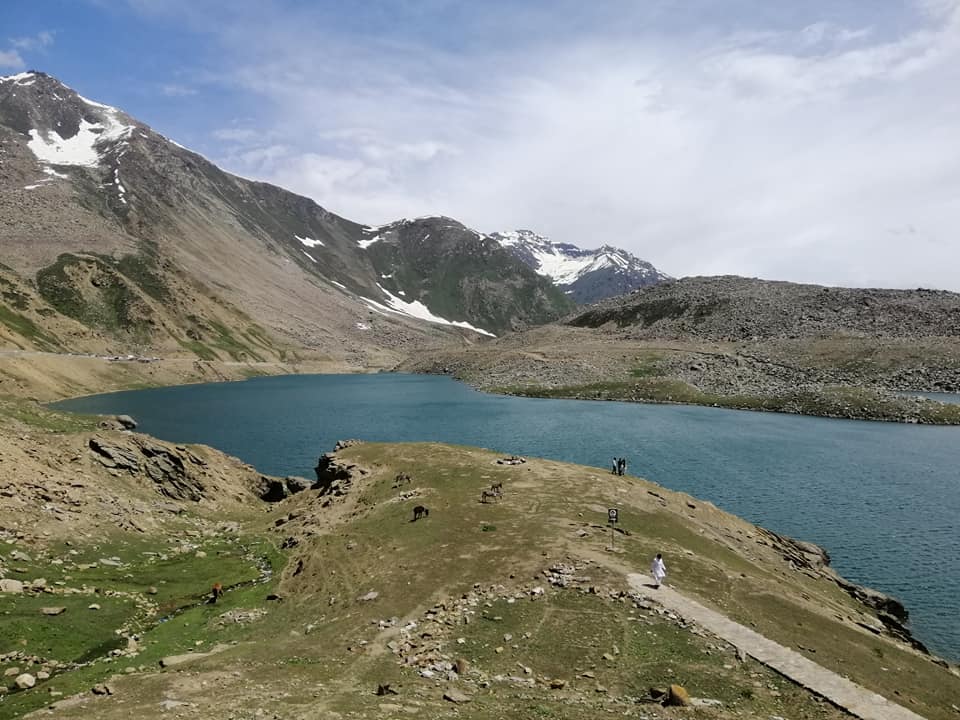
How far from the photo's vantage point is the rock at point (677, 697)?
22920mm

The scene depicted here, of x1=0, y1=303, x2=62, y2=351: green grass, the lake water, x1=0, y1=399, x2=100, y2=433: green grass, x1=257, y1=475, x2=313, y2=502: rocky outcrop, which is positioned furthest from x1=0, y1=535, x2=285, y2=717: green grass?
x1=0, y1=303, x2=62, y2=351: green grass

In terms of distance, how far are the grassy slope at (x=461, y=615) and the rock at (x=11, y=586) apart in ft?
5.03

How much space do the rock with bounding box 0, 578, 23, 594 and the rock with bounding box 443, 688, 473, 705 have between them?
80.1ft

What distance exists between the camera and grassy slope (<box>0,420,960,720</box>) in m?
23.7

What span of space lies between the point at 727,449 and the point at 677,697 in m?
81.3

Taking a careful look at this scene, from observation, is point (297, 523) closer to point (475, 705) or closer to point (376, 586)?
point (376, 586)

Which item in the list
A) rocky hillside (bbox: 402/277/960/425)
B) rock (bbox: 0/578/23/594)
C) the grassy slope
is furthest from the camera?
rocky hillside (bbox: 402/277/960/425)

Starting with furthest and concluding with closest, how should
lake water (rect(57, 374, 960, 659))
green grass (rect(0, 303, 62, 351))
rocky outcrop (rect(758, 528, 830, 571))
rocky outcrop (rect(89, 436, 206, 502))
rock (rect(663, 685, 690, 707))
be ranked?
1. green grass (rect(0, 303, 62, 351))
2. rocky outcrop (rect(89, 436, 206, 502))
3. lake water (rect(57, 374, 960, 659))
4. rocky outcrop (rect(758, 528, 830, 571))
5. rock (rect(663, 685, 690, 707))

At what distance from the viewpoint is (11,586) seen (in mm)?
32031

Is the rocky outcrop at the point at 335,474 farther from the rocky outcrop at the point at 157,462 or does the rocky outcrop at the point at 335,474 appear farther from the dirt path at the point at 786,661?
the dirt path at the point at 786,661

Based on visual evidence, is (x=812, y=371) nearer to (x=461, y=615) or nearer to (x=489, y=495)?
(x=489, y=495)

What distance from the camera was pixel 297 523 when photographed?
176 feet

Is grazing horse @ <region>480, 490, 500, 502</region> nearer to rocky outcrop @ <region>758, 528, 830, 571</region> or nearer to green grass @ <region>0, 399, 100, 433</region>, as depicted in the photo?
rocky outcrop @ <region>758, 528, 830, 571</region>

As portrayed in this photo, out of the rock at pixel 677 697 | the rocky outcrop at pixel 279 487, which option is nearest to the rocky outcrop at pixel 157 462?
the rocky outcrop at pixel 279 487
